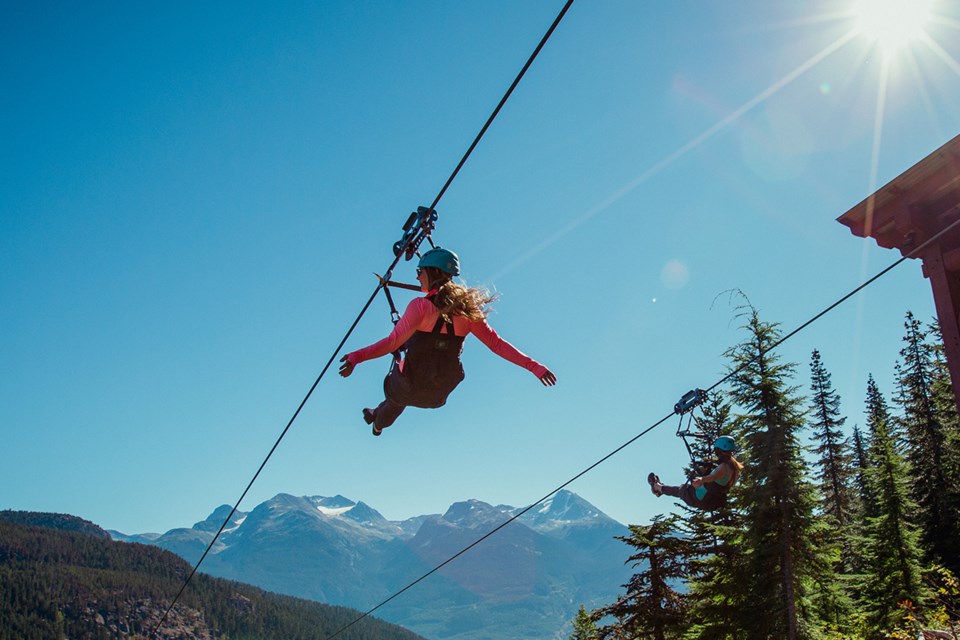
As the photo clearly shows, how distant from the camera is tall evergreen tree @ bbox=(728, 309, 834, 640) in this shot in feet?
53.3

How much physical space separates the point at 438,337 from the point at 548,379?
97cm

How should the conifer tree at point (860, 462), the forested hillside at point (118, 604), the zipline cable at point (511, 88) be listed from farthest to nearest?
the forested hillside at point (118, 604) → the conifer tree at point (860, 462) → the zipline cable at point (511, 88)

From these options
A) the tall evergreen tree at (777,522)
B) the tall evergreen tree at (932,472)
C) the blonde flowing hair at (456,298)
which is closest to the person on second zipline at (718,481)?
the blonde flowing hair at (456,298)

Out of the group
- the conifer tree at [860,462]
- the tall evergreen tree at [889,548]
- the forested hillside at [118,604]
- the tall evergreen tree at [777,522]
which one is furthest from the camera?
the forested hillside at [118,604]

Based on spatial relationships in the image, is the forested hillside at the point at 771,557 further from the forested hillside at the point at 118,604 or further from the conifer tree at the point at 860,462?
the forested hillside at the point at 118,604

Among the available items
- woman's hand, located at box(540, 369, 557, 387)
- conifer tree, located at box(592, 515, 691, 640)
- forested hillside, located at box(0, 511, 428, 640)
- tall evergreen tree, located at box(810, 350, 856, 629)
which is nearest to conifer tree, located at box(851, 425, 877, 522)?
tall evergreen tree, located at box(810, 350, 856, 629)

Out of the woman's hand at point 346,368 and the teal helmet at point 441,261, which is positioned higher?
the teal helmet at point 441,261

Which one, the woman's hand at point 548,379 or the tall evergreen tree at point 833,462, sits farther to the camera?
the tall evergreen tree at point 833,462

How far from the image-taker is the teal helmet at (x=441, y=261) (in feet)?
17.8

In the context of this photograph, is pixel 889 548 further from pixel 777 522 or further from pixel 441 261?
pixel 441 261

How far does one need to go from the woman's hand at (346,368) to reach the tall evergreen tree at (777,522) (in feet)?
40.9

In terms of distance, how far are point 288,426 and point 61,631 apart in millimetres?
192278

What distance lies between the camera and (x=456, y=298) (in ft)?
17.5

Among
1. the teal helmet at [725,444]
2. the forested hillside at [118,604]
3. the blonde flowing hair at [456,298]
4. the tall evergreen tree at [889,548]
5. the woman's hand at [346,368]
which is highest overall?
the forested hillside at [118,604]
